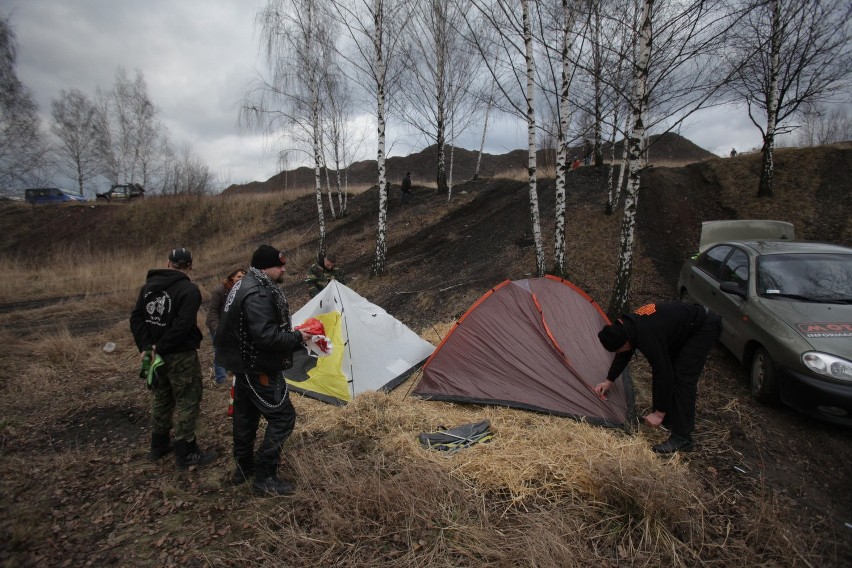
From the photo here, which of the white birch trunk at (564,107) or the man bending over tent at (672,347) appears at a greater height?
the white birch trunk at (564,107)

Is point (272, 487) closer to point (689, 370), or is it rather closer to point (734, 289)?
point (689, 370)

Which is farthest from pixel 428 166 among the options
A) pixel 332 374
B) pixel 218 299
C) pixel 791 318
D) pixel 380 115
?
pixel 791 318

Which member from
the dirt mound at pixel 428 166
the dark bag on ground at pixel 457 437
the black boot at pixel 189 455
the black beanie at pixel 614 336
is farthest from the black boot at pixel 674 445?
the dirt mound at pixel 428 166

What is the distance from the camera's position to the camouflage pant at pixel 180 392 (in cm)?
370

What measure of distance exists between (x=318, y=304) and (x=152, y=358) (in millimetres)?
2397

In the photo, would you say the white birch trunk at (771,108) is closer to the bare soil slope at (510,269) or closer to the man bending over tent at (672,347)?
the bare soil slope at (510,269)

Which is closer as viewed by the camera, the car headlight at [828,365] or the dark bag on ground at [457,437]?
the car headlight at [828,365]

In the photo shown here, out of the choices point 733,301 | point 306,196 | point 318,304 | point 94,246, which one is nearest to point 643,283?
point 733,301

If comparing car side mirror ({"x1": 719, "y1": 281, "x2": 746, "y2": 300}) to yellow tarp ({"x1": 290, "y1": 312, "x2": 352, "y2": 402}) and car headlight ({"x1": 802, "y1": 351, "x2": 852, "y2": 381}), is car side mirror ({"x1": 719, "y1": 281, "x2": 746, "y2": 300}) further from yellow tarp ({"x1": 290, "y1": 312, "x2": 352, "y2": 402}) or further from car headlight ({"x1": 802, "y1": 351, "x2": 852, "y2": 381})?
yellow tarp ({"x1": 290, "y1": 312, "x2": 352, "y2": 402})

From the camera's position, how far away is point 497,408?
449 cm

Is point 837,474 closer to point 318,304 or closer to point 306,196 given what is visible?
point 318,304

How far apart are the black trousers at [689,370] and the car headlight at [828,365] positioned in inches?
35.6

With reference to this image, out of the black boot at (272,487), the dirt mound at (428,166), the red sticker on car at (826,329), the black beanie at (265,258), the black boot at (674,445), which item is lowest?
the black boot at (272,487)

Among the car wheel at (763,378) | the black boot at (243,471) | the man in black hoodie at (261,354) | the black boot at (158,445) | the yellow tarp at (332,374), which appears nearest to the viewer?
the man in black hoodie at (261,354)
